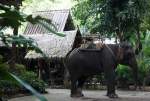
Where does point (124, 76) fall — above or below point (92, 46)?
below

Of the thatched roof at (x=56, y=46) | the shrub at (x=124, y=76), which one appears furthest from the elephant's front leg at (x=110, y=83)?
the thatched roof at (x=56, y=46)

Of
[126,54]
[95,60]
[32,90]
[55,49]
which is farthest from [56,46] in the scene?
[32,90]

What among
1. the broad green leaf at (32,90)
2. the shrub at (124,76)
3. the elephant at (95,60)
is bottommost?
the shrub at (124,76)

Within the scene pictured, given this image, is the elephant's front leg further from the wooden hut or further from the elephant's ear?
the wooden hut

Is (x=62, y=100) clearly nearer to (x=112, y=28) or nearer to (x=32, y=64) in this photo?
(x=112, y=28)

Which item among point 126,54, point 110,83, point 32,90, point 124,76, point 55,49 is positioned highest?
point 32,90

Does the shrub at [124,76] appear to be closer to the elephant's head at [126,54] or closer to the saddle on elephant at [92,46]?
the elephant's head at [126,54]

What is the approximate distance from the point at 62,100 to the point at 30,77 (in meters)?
2.75

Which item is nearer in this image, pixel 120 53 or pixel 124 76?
pixel 120 53

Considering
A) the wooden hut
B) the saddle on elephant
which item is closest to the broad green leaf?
the saddle on elephant

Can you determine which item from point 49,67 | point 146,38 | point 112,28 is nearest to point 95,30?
point 112,28

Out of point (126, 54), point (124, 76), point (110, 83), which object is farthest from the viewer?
point (124, 76)

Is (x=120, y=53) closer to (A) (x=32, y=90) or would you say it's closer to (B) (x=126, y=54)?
(B) (x=126, y=54)

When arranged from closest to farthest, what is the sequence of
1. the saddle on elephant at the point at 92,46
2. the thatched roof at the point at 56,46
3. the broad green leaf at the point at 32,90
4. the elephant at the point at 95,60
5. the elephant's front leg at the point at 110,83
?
the broad green leaf at the point at 32,90 → the elephant's front leg at the point at 110,83 → the elephant at the point at 95,60 → the saddle on elephant at the point at 92,46 → the thatched roof at the point at 56,46
